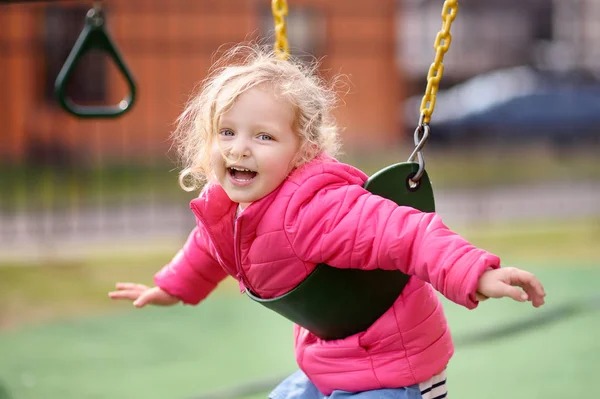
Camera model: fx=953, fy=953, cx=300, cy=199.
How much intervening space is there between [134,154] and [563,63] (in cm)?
915

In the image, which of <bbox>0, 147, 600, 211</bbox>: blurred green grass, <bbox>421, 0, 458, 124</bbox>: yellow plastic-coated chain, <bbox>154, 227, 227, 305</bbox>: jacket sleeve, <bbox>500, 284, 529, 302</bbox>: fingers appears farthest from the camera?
<bbox>0, 147, 600, 211</bbox>: blurred green grass

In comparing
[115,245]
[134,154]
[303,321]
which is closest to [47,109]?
[134,154]

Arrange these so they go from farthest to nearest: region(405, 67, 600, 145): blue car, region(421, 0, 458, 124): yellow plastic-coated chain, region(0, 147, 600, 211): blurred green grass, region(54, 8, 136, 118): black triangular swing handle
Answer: region(405, 67, 600, 145): blue car < region(0, 147, 600, 211): blurred green grass < region(54, 8, 136, 118): black triangular swing handle < region(421, 0, 458, 124): yellow plastic-coated chain

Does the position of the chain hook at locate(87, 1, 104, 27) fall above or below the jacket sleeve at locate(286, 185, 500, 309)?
above

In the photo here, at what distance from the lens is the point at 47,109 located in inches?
630

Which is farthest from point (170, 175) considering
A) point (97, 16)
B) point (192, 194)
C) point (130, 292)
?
point (130, 292)

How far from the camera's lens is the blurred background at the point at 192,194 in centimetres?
448

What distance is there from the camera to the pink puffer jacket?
2.05 metres

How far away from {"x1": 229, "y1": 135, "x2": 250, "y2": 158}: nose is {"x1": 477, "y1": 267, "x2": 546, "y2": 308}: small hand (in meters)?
0.63

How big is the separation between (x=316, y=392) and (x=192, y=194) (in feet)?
24.6

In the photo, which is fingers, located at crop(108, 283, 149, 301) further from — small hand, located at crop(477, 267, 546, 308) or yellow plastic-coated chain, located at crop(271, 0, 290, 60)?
small hand, located at crop(477, 267, 546, 308)

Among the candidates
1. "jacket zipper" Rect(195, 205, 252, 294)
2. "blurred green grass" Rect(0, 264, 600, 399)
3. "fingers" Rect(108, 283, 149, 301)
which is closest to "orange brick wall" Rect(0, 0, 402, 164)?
"blurred green grass" Rect(0, 264, 600, 399)

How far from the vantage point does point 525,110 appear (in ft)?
53.1

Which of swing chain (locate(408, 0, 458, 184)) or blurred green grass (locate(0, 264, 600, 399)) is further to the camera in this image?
blurred green grass (locate(0, 264, 600, 399))
